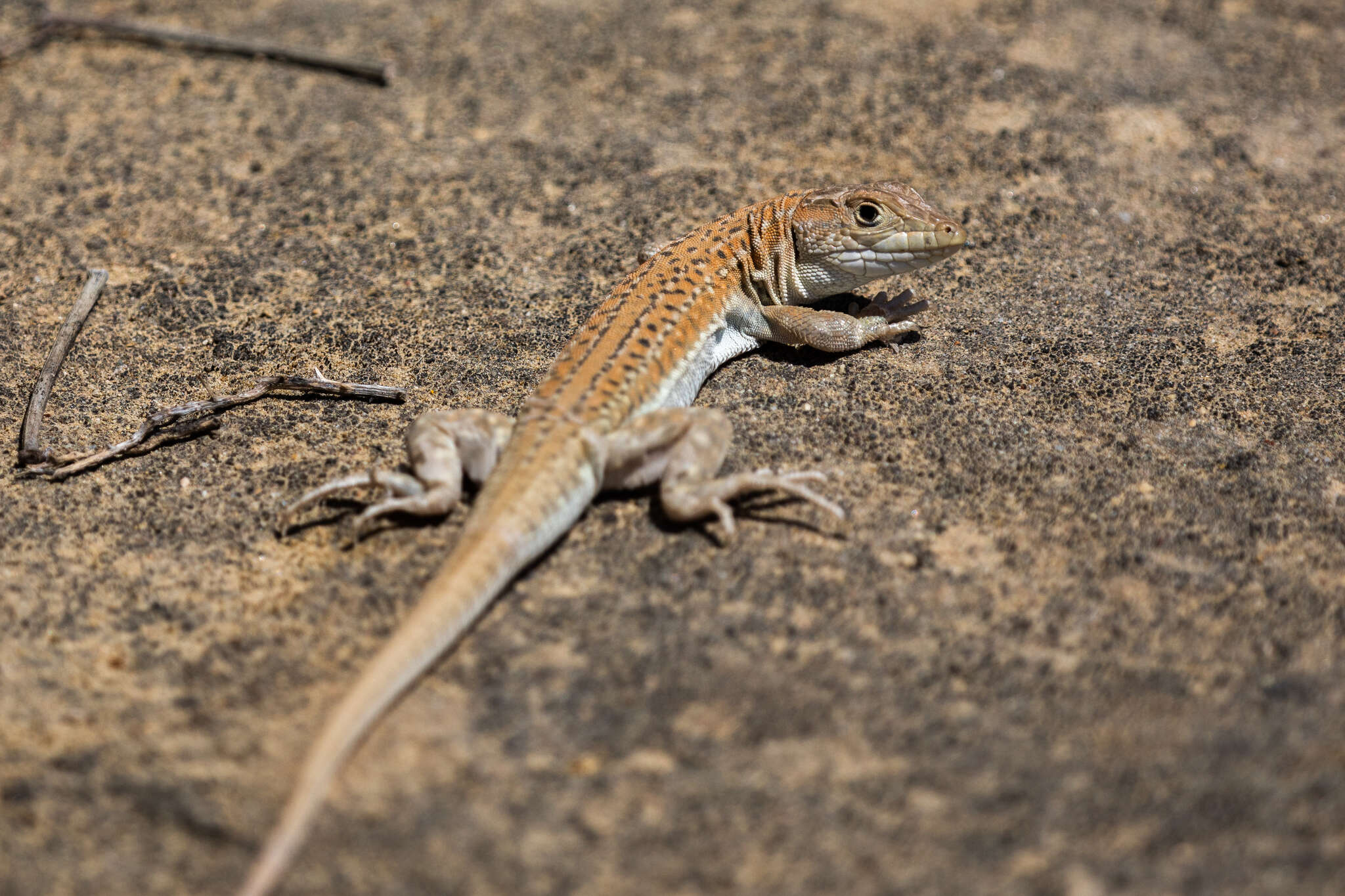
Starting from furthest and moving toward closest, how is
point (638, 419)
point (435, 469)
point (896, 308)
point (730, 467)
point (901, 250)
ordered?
1. point (896, 308)
2. point (901, 250)
3. point (730, 467)
4. point (638, 419)
5. point (435, 469)

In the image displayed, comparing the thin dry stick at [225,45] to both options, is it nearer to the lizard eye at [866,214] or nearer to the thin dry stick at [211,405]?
the thin dry stick at [211,405]

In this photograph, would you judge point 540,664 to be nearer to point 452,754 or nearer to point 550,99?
point 452,754

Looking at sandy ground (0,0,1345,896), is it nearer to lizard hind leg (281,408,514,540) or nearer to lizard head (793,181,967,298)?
lizard hind leg (281,408,514,540)

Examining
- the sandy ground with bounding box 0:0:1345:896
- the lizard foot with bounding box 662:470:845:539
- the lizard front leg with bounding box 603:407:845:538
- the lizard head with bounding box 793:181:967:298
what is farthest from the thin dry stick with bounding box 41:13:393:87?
the lizard foot with bounding box 662:470:845:539

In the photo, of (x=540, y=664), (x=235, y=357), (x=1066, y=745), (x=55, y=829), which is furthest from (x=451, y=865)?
(x=235, y=357)

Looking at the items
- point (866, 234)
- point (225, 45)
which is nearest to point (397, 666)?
point (866, 234)

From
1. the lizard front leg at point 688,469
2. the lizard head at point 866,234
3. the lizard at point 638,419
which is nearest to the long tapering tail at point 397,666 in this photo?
the lizard at point 638,419

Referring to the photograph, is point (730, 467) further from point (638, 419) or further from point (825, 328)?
point (825, 328)
